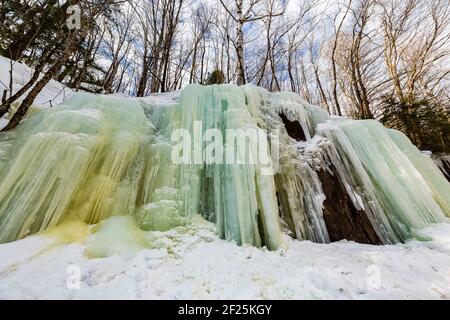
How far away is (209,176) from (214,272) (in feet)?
5.52

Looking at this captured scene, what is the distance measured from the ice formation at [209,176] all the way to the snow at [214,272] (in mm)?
315

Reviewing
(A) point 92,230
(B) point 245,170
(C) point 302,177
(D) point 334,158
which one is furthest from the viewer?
(D) point 334,158

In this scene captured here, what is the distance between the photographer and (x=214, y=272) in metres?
2.45

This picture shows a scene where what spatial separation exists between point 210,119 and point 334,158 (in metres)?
2.51

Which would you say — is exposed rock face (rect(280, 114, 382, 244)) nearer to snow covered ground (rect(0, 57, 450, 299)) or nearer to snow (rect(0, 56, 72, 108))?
snow covered ground (rect(0, 57, 450, 299))

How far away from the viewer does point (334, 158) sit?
15.2 ft

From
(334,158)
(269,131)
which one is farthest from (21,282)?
(334,158)

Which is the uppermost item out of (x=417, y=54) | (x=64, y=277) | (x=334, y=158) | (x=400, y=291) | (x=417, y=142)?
(x=417, y=54)

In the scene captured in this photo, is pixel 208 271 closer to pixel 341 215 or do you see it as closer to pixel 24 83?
pixel 341 215

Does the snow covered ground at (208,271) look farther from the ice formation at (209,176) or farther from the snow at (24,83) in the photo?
the snow at (24,83)

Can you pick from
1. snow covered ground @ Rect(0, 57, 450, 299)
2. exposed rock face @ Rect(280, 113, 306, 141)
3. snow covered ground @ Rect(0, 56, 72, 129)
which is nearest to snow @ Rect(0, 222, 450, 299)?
snow covered ground @ Rect(0, 57, 450, 299)

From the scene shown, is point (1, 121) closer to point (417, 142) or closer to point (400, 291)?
point (400, 291)

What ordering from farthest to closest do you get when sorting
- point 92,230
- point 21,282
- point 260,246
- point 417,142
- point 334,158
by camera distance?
1. point 417,142
2. point 334,158
3. point 260,246
4. point 92,230
5. point 21,282

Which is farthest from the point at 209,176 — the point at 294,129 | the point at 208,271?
the point at 294,129
